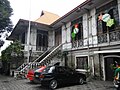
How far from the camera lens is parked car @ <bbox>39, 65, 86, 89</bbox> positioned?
8.15 meters

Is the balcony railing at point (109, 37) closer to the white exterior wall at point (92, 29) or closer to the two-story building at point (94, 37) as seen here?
the two-story building at point (94, 37)

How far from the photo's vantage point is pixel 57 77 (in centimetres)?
848

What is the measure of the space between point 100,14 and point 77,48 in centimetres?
409

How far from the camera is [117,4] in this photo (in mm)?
10078

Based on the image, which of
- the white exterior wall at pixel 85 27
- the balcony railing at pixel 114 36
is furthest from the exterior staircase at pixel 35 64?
the balcony railing at pixel 114 36

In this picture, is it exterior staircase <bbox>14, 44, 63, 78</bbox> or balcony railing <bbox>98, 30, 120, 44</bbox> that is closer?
balcony railing <bbox>98, 30, 120, 44</bbox>

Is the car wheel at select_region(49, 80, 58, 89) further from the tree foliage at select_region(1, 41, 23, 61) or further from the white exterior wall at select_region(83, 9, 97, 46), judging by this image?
the tree foliage at select_region(1, 41, 23, 61)

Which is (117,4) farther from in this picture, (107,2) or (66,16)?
(66,16)

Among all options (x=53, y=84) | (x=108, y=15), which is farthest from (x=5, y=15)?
(x=108, y=15)

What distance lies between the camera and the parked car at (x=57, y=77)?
8148mm

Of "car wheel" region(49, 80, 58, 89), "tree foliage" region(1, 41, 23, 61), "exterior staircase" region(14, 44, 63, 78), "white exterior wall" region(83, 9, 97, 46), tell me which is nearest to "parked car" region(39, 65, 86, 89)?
"car wheel" region(49, 80, 58, 89)

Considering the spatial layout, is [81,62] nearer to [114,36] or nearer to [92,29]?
[92,29]

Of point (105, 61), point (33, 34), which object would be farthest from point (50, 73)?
point (33, 34)

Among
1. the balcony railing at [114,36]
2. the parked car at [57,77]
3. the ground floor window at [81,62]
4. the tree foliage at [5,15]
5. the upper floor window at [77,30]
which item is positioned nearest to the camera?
the parked car at [57,77]
